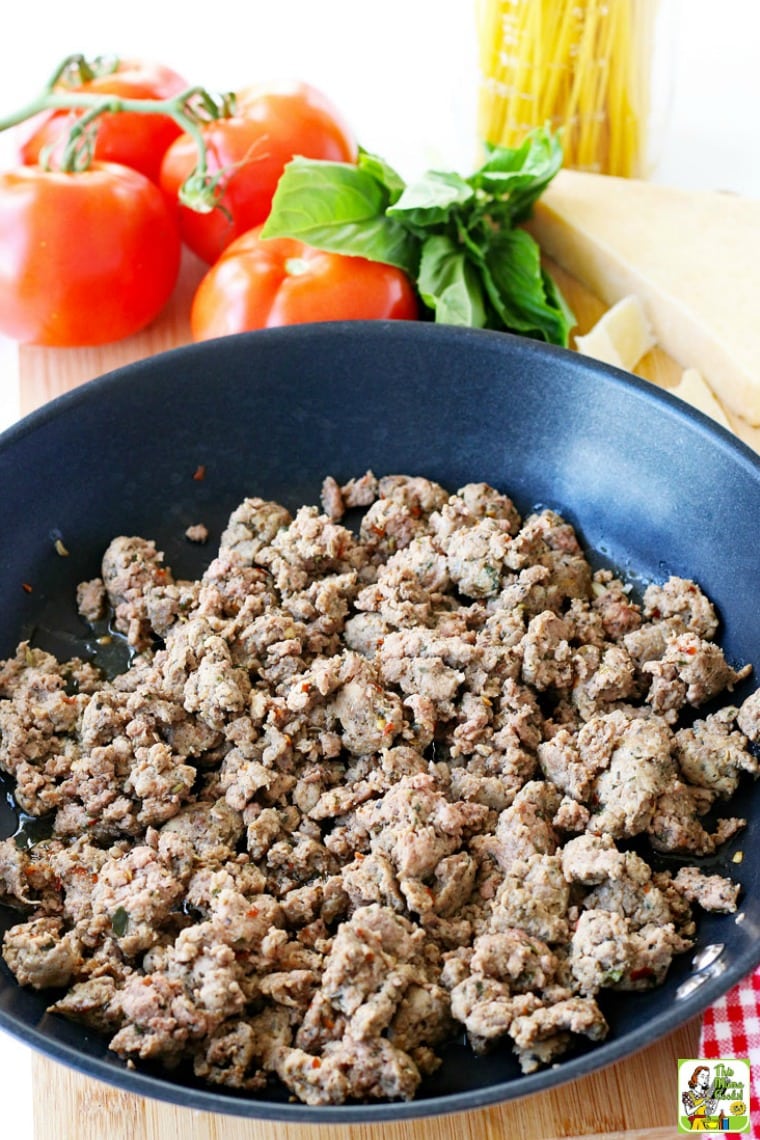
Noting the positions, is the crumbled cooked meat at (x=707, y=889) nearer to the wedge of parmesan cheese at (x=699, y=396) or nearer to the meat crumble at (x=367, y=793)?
the meat crumble at (x=367, y=793)

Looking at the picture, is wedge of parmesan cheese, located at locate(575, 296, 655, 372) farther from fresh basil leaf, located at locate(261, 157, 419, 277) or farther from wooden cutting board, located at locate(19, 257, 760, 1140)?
wooden cutting board, located at locate(19, 257, 760, 1140)

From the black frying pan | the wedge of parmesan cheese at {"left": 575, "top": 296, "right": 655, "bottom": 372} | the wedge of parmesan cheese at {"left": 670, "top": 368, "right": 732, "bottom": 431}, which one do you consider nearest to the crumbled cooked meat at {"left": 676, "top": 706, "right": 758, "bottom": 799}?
the black frying pan

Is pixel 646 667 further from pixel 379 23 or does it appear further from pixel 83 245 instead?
pixel 379 23

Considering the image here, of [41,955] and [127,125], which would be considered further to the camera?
[127,125]

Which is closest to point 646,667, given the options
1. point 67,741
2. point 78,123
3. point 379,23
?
point 67,741

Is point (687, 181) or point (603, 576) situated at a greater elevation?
point (687, 181)

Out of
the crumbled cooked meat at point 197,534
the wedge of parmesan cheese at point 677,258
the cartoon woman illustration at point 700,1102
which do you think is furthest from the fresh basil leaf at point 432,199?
the cartoon woman illustration at point 700,1102

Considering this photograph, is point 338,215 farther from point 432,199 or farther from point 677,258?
point 677,258

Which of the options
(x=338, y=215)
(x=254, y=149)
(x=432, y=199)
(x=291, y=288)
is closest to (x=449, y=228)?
(x=432, y=199)
